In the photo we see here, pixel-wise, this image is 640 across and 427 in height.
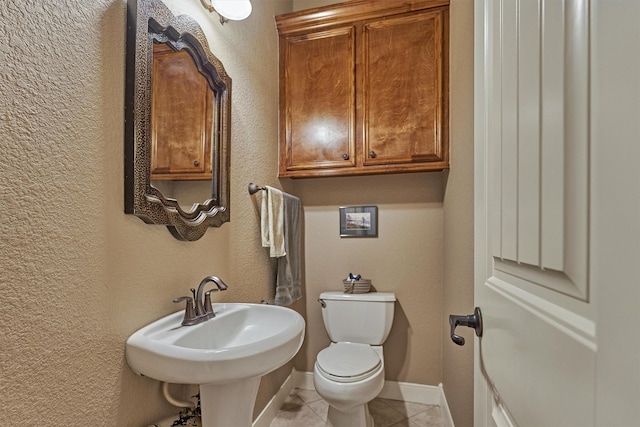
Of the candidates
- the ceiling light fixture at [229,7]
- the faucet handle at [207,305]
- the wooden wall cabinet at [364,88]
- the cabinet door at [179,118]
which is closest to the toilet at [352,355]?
the faucet handle at [207,305]

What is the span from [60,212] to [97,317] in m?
0.30

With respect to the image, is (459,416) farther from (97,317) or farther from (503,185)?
(97,317)

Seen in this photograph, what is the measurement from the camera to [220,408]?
1001 millimetres

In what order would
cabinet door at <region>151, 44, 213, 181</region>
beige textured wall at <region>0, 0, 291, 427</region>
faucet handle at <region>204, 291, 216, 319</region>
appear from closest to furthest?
beige textured wall at <region>0, 0, 291, 427</region>
cabinet door at <region>151, 44, 213, 181</region>
faucet handle at <region>204, 291, 216, 319</region>

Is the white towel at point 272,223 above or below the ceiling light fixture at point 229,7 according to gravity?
below

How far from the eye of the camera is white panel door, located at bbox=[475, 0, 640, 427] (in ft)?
0.93

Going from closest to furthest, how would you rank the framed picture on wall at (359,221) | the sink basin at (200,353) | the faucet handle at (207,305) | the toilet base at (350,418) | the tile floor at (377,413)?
the sink basin at (200,353) → the faucet handle at (207,305) → the toilet base at (350,418) → the tile floor at (377,413) → the framed picture on wall at (359,221)

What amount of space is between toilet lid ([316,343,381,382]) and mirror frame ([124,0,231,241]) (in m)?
0.95

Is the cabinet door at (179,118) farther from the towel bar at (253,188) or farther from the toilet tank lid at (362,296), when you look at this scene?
the toilet tank lid at (362,296)

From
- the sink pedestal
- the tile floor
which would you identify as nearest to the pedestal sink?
the sink pedestal

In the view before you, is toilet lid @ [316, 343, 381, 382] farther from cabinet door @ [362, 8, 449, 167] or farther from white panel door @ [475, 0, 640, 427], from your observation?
cabinet door @ [362, 8, 449, 167]

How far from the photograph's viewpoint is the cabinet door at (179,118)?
1.08m

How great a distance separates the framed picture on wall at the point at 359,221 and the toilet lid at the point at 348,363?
766 millimetres

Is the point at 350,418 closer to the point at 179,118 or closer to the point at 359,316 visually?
the point at 359,316
